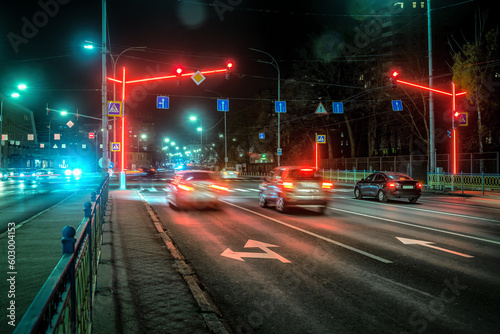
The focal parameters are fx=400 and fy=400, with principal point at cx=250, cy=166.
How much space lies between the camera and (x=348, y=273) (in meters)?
6.56

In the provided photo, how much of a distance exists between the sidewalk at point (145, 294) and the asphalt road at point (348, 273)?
401 millimetres

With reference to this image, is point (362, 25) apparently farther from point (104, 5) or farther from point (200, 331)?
point (200, 331)

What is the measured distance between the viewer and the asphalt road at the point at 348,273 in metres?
4.60

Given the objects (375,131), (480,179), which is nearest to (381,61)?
(375,131)

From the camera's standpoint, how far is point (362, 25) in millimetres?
48438

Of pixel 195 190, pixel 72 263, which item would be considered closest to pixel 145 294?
pixel 72 263

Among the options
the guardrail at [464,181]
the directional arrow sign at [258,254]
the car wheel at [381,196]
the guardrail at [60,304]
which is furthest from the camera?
the guardrail at [464,181]

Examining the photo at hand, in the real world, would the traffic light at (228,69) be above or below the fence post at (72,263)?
above
